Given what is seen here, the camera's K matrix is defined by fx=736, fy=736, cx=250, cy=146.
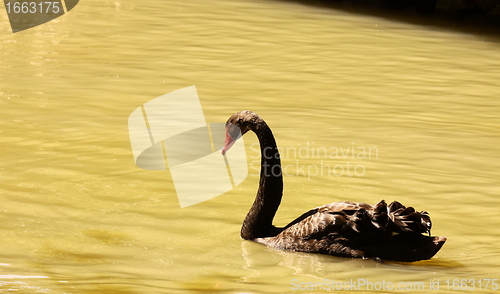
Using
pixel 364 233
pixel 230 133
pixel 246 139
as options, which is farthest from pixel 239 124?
pixel 246 139

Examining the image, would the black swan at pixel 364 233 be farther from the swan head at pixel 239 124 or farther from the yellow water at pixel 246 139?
the swan head at pixel 239 124

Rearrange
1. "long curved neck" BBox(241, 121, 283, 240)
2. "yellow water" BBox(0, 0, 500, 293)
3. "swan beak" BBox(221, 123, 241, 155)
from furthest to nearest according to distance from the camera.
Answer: "swan beak" BBox(221, 123, 241, 155), "long curved neck" BBox(241, 121, 283, 240), "yellow water" BBox(0, 0, 500, 293)

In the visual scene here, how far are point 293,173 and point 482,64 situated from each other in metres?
6.56

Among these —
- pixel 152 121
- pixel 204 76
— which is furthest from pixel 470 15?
pixel 152 121

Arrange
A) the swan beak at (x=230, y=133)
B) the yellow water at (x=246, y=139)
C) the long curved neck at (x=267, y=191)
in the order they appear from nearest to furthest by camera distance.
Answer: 1. the yellow water at (x=246, y=139)
2. the long curved neck at (x=267, y=191)
3. the swan beak at (x=230, y=133)

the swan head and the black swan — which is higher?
the swan head

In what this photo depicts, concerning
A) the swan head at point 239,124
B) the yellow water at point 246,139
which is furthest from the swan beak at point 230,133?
the yellow water at point 246,139

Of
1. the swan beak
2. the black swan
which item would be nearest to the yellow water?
the black swan

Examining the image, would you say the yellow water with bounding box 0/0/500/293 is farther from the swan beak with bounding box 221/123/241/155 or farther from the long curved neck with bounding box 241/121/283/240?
the swan beak with bounding box 221/123/241/155

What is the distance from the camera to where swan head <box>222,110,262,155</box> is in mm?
5125

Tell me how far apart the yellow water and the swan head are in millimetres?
658

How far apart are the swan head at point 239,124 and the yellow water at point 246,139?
0.66 m

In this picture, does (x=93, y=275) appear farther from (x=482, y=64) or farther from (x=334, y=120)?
(x=482, y=64)

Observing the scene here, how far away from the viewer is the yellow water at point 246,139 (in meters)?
4.49
